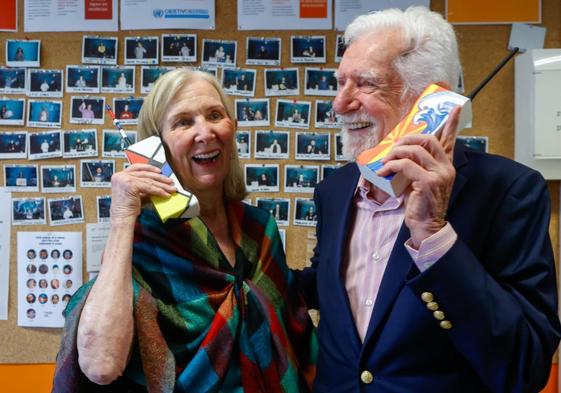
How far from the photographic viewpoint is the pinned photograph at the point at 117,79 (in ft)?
5.85

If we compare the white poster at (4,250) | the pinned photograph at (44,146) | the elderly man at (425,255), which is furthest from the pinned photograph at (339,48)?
the white poster at (4,250)

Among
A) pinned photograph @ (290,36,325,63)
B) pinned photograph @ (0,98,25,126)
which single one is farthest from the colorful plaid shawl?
pinned photograph @ (0,98,25,126)

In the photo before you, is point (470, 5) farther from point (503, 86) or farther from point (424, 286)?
point (424, 286)

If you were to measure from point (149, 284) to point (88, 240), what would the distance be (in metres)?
0.77

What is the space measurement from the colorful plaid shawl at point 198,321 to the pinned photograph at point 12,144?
2.85 ft

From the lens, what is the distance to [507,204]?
3.02 ft

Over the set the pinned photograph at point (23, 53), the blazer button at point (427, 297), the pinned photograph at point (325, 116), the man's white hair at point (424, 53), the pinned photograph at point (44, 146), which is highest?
the pinned photograph at point (23, 53)

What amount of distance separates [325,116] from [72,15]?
0.90m

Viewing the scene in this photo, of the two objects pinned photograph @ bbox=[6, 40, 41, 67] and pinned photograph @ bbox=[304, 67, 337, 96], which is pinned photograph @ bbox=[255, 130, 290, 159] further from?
pinned photograph @ bbox=[6, 40, 41, 67]

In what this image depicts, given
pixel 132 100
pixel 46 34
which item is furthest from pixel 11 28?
pixel 132 100

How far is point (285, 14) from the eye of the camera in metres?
1.77

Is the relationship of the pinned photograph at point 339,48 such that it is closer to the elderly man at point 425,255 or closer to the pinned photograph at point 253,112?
the pinned photograph at point 253,112

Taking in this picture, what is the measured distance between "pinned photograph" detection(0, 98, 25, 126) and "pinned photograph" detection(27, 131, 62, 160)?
0.07m

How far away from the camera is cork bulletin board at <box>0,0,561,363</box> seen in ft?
5.81
